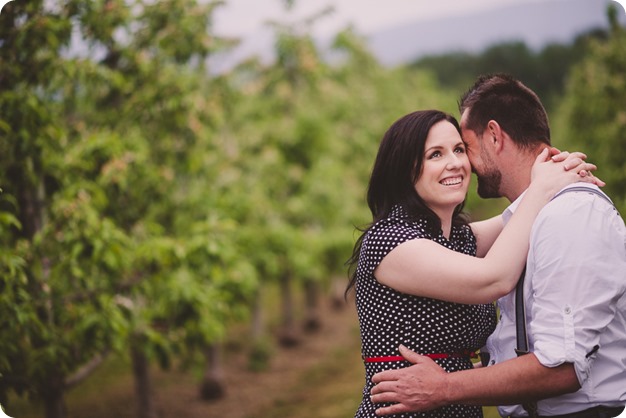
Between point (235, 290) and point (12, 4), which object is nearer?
point (12, 4)

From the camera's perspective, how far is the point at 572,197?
6.93 feet

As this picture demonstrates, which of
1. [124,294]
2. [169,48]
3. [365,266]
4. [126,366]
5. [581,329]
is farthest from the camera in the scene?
[126,366]

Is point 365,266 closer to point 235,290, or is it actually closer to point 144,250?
point 144,250

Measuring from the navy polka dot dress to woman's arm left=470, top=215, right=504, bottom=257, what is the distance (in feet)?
1.53

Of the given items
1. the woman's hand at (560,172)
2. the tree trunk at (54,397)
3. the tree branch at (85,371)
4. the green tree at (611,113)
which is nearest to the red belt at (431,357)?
the woman's hand at (560,172)

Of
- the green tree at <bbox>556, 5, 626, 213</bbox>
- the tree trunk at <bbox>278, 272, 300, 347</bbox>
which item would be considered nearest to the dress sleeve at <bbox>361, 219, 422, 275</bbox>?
the green tree at <bbox>556, 5, 626, 213</bbox>

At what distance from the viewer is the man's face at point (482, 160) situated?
8.57ft

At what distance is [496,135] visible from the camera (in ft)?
8.41

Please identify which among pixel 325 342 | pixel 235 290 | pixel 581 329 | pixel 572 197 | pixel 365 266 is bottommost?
pixel 325 342

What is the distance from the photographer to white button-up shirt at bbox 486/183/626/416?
197 centimetres

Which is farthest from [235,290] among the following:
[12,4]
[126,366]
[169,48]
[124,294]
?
[126,366]

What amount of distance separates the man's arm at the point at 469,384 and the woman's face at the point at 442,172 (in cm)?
64

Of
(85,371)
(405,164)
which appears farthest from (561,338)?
(85,371)

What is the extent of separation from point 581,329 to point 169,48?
5.29 m
